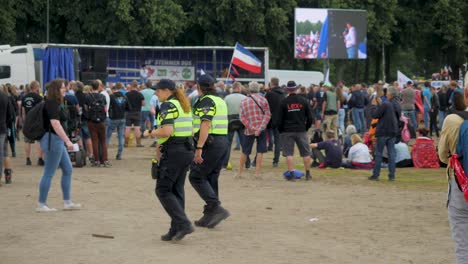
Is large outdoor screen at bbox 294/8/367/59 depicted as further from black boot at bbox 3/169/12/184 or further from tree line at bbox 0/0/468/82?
black boot at bbox 3/169/12/184

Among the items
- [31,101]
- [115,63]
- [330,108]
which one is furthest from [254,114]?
[115,63]

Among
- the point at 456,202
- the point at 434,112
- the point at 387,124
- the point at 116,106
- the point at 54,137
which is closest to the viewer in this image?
the point at 456,202

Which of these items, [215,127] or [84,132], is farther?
[84,132]

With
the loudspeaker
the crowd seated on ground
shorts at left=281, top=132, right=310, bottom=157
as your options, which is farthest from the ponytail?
the loudspeaker

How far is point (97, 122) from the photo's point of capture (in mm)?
18969

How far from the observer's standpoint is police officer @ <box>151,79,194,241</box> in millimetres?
9867

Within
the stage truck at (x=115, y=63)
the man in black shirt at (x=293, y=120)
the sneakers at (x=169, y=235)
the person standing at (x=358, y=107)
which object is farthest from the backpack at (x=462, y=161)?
the stage truck at (x=115, y=63)

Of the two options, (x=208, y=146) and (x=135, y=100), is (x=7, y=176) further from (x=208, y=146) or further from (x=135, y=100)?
(x=135, y=100)

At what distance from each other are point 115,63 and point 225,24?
1341cm

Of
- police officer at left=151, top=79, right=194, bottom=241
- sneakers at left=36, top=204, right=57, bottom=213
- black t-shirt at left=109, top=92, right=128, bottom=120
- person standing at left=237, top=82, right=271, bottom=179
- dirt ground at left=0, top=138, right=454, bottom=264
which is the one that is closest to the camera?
dirt ground at left=0, top=138, right=454, bottom=264

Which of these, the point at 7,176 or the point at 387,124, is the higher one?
the point at 387,124

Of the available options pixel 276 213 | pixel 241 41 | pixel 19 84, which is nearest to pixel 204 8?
pixel 241 41

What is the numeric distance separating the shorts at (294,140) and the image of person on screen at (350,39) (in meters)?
28.1

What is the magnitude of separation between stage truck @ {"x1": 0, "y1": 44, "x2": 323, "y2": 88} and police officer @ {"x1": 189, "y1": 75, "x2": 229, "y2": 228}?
20.6 meters
